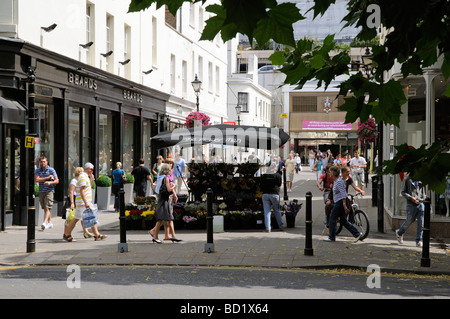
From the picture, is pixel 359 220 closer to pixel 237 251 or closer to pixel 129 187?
pixel 237 251

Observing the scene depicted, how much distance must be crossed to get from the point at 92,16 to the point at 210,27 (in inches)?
851

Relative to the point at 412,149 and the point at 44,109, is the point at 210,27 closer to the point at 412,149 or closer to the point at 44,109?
the point at 412,149

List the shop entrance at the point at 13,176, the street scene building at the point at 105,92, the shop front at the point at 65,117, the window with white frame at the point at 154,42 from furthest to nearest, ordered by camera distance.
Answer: the window with white frame at the point at 154,42, the shop entrance at the point at 13,176, the shop front at the point at 65,117, the street scene building at the point at 105,92

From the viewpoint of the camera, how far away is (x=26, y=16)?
17812mm

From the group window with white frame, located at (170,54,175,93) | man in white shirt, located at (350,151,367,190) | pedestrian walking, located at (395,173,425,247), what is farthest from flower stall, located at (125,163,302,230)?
window with white frame, located at (170,54,175,93)

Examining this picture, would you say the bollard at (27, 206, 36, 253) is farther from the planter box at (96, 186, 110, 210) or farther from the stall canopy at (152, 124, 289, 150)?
the planter box at (96, 186, 110, 210)

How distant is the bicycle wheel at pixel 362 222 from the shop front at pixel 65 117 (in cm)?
721

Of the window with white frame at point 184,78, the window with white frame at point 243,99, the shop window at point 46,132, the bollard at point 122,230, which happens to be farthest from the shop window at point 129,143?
the window with white frame at point 243,99

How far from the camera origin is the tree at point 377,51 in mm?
2814

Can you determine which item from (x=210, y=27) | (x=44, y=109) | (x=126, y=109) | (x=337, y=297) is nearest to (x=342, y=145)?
(x=126, y=109)

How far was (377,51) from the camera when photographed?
14.4ft

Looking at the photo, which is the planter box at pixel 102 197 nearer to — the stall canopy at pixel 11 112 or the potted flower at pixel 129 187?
the potted flower at pixel 129 187

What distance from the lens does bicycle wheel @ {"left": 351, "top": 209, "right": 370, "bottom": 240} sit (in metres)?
14.3

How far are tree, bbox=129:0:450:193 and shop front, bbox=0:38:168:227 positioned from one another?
32.4 feet
